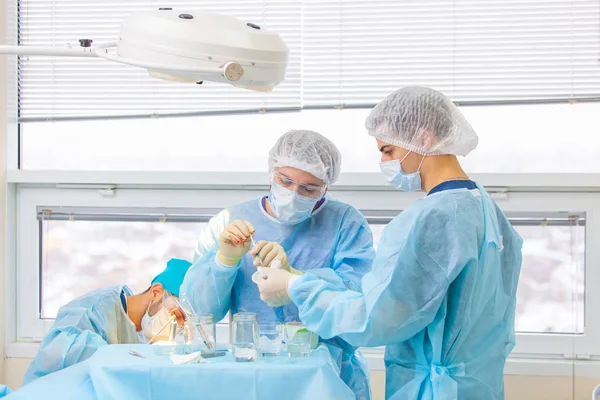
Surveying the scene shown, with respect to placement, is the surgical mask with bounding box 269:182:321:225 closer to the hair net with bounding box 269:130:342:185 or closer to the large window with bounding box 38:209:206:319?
the hair net with bounding box 269:130:342:185

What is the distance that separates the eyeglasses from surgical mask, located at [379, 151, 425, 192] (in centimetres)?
37

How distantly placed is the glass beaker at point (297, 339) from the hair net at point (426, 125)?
0.55 meters

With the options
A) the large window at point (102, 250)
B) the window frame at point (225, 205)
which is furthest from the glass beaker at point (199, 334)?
the large window at point (102, 250)

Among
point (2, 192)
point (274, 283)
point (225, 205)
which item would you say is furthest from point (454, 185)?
point (2, 192)

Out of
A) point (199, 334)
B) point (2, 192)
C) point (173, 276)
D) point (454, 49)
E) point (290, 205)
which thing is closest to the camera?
point (199, 334)

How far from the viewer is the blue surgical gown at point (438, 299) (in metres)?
1.86

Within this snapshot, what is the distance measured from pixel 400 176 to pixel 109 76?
5.66 ft

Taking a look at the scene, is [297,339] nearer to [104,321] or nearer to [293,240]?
[293,240]

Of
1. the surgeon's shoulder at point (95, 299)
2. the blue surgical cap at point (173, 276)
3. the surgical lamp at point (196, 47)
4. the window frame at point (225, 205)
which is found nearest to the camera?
the surgical lamp at point (196, 47)

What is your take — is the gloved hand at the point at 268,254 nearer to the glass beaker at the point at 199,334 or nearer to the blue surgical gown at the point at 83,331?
the glass beaker at the point at 199,334

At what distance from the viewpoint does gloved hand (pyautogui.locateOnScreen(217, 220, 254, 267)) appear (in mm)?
2234

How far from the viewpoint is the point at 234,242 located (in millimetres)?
→ 2244

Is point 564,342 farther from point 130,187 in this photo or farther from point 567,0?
point 130,187

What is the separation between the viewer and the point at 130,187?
A: 10.7 feet
